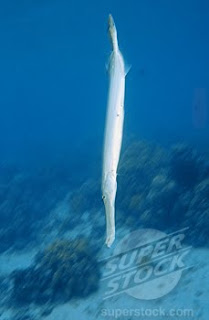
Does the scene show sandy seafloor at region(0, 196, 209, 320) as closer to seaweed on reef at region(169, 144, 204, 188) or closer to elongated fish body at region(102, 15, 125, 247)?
seaweed on reef at region(169, 144, 204, 188)

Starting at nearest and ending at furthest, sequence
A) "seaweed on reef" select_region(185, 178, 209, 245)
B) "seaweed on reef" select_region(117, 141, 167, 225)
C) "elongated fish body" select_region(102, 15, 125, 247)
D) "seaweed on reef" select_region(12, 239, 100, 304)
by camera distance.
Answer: "elongated fish body" select_region(102, 15, 125, 247), "seaweed on reef" select_region(12, 239, 100, 304), "seaweed on reef" select_region(185, 178, 209, 245), "seaweed on reef" select_region(117, 141, 167, 225)

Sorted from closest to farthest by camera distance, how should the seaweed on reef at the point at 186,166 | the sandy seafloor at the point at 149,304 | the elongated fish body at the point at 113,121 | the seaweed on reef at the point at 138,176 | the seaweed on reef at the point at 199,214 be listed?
the elongated fish body at the point at 113,121
the sandy seafloor at the point at 149,304
the seaweed on reef at the point at 199,214
the seaweed on reef at the point at 186,166
the seaweed on reef at the point at 138,176

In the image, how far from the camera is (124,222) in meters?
9.98

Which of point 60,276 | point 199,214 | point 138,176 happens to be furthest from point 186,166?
point 60,276

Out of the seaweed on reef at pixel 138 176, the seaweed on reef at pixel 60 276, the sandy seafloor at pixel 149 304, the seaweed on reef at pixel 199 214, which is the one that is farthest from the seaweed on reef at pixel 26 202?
the seaweed on reef at pixel 199 214

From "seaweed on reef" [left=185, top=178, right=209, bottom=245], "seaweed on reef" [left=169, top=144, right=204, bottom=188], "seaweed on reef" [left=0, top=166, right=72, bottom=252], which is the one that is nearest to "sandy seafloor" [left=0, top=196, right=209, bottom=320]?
"seaweed on reef" [left=185, top=178, right=209, bottom=245]

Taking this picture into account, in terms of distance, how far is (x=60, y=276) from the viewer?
858 cm

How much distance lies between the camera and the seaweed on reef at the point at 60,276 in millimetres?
8227

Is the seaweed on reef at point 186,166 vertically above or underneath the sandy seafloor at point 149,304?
above

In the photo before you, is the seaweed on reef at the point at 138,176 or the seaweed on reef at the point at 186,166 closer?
the seaweed on reef at the point at 186,166

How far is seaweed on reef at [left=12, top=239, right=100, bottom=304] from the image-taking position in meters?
8.23

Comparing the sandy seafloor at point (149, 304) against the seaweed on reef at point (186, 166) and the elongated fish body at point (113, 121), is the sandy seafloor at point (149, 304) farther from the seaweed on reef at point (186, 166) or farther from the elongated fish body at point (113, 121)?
the elongated fish body at point (113, 121)

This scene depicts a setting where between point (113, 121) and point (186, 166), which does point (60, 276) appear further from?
point (113, 121)

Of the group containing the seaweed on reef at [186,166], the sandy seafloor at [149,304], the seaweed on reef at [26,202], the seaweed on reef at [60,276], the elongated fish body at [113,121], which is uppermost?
the seaweed on reef at [26,202]
